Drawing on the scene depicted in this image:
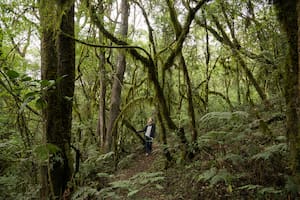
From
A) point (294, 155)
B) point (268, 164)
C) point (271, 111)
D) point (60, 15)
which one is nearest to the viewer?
point (294, 155)

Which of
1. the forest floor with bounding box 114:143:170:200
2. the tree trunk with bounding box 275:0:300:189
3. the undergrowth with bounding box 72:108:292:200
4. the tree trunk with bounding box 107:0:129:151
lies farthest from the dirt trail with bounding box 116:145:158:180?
the tree trunk with bounding box 275:0:300:189

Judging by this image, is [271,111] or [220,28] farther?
[220,28]

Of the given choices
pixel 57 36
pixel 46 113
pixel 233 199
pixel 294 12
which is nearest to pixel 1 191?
pixel 46 113

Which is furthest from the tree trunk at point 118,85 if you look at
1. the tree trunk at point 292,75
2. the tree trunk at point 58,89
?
the tree trunk at point 292,75

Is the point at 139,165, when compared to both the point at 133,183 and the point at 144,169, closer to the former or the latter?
the point at 144,169

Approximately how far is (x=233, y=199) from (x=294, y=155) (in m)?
1.36

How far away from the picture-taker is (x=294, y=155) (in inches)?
138

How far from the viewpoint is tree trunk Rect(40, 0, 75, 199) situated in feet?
15.8

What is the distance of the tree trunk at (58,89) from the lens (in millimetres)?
4828

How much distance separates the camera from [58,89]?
16.3 ft

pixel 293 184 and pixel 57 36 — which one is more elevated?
pixel 57 36

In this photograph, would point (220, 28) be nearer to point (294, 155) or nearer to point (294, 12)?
point (294, 12)

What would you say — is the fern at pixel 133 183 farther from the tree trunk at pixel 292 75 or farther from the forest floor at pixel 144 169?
the tree trunk at pixel 292 75

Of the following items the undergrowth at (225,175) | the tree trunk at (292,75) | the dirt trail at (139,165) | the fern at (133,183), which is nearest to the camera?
the tree trunk at (292,75)
